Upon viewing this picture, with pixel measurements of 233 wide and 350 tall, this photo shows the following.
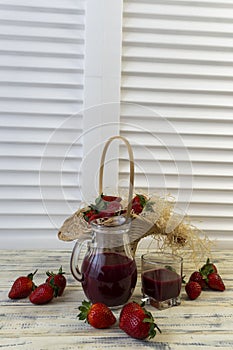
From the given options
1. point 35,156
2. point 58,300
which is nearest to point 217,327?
point 58,300

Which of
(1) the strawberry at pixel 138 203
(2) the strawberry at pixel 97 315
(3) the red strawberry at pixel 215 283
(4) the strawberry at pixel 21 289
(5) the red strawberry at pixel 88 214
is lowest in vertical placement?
(3) the red strawberry at pixel 215 283

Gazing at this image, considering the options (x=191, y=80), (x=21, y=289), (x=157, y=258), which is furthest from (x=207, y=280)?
(x=191, y=80)

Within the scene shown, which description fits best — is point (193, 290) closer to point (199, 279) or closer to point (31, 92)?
point (199, 279)

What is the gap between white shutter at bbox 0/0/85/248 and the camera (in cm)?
154

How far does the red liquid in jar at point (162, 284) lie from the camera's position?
1.10m

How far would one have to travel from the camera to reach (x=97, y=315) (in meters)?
0.97

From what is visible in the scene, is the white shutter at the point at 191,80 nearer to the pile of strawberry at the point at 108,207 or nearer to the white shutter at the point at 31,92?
the white shutter at the point at 31,92

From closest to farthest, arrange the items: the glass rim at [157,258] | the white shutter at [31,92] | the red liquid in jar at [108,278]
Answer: the red liquid in jar at [108,278] < the glass rim at [157,258] < the white shutter at [31,92]

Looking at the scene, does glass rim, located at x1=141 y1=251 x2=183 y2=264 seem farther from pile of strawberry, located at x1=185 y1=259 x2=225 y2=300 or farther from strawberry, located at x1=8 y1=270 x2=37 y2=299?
strawberry, located at x1=8 y1=270 x2=37 y2=299

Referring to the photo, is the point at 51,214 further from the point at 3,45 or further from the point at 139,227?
the point at 3,45

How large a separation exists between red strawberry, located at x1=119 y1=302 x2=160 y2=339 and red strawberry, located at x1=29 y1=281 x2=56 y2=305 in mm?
236

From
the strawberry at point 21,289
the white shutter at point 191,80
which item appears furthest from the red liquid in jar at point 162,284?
the white shutter at point 191,80

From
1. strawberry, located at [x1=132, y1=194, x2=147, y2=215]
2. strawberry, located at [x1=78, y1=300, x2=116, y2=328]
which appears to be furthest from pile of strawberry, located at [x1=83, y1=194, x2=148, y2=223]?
strawberry, located at [x1=78, y1=300, x2=116, y2=328]

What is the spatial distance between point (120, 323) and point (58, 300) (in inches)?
9.6
